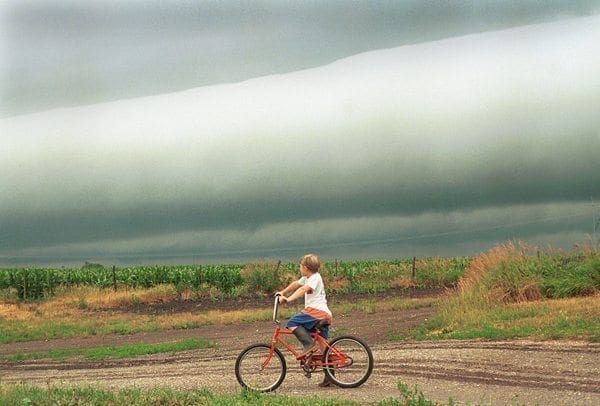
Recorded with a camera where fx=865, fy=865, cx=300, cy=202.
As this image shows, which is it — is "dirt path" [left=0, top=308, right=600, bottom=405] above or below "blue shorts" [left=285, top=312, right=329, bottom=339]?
below

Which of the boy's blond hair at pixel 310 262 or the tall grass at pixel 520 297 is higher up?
the boy's blond hair at pixel 310 262

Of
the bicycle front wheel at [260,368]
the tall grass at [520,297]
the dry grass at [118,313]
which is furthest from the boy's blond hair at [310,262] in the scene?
the dry grass at [118,313]

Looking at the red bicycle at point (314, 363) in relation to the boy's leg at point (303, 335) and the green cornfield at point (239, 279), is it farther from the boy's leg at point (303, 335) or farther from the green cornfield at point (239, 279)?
the green cornfield at point (239, 279)

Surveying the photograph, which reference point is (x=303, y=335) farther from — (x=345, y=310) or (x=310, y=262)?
(x=345, y=310)

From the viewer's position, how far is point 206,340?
74.0 ft

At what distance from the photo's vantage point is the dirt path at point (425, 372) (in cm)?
1169

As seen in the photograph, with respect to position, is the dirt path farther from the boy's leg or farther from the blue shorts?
the blue shorts

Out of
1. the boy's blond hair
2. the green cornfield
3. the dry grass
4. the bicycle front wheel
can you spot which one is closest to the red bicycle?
the bicycle front wheel

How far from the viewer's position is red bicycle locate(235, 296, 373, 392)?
11.8 meters

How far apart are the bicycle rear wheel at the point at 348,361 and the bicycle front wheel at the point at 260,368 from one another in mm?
675

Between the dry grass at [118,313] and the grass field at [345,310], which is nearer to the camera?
the grass field at [345,310]

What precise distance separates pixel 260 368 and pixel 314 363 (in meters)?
0.76

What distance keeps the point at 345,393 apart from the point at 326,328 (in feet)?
2.97

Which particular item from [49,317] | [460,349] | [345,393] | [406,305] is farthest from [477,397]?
[49,317]
